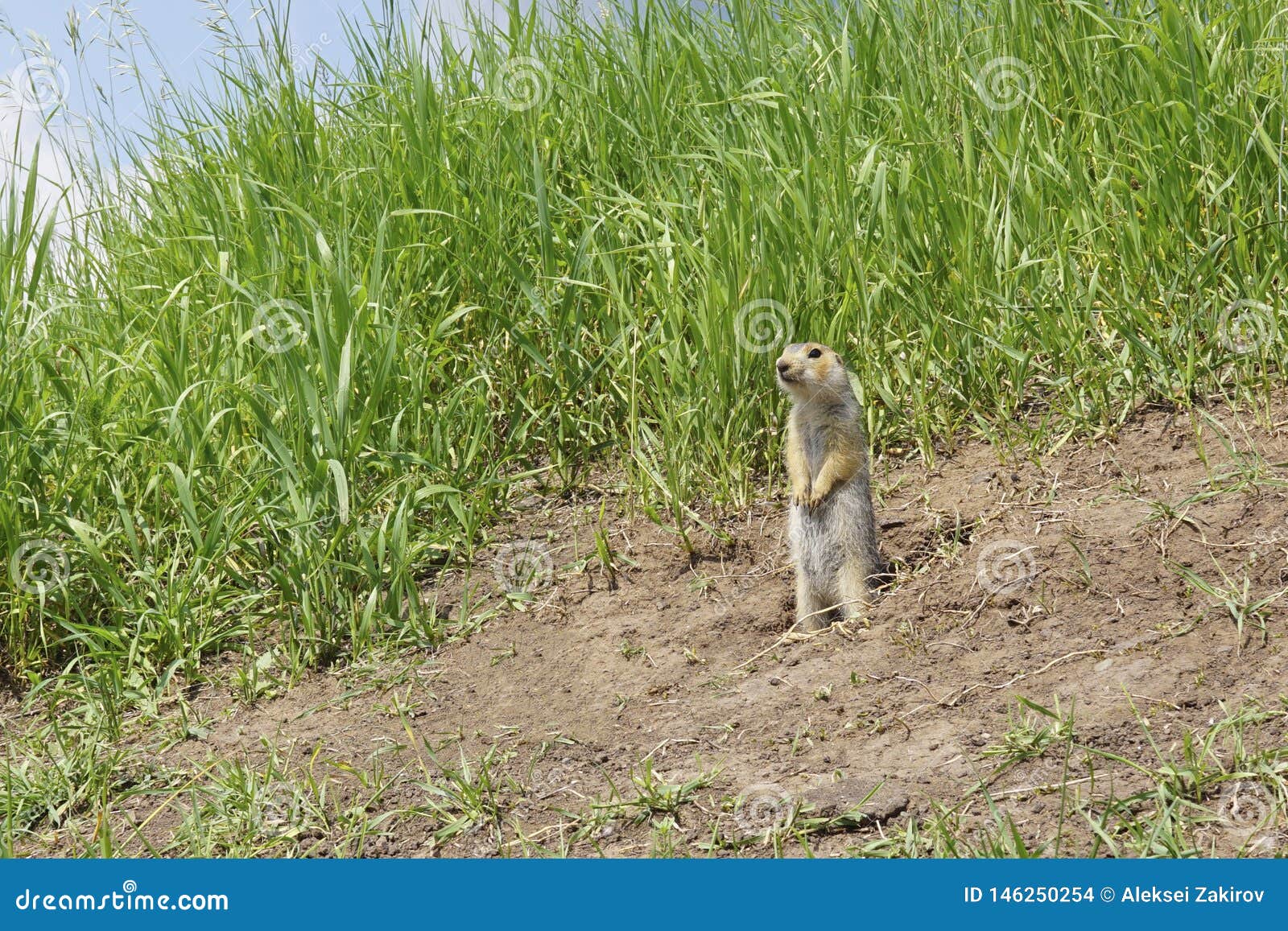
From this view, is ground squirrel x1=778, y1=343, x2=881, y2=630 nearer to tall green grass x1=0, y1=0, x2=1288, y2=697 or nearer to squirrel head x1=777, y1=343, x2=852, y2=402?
squirrel head x1=777, y1=343, x2=852, y2=402

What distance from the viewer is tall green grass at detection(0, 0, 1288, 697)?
4.32 metres

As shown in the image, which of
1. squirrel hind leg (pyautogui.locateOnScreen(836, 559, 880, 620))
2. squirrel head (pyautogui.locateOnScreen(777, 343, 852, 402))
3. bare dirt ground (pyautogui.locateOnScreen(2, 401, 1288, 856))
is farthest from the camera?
squirrel head (pyautogui.locateOnScreen(777, 343, 852, 402))

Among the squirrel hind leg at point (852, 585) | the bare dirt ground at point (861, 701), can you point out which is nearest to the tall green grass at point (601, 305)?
the bare dirt ground at point (861, 701)

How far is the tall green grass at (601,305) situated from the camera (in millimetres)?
4316

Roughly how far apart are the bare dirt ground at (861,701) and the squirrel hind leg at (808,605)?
0.08 m

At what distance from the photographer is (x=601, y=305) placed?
511 centimetres

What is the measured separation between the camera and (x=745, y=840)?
2773 millimetres

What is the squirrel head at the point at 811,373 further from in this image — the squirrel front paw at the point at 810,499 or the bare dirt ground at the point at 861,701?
the bare dirt ground at the point at 861,701

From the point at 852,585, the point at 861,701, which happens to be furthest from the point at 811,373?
the point at 861,701

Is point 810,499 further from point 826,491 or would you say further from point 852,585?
point 852,585

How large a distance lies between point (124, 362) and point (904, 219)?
10.5ft

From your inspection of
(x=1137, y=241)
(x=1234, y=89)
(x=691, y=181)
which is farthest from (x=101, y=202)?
(x=1234, y=89)

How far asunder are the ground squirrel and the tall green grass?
0.41 meters

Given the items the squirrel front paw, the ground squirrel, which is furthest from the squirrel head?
the squirrel front paw
